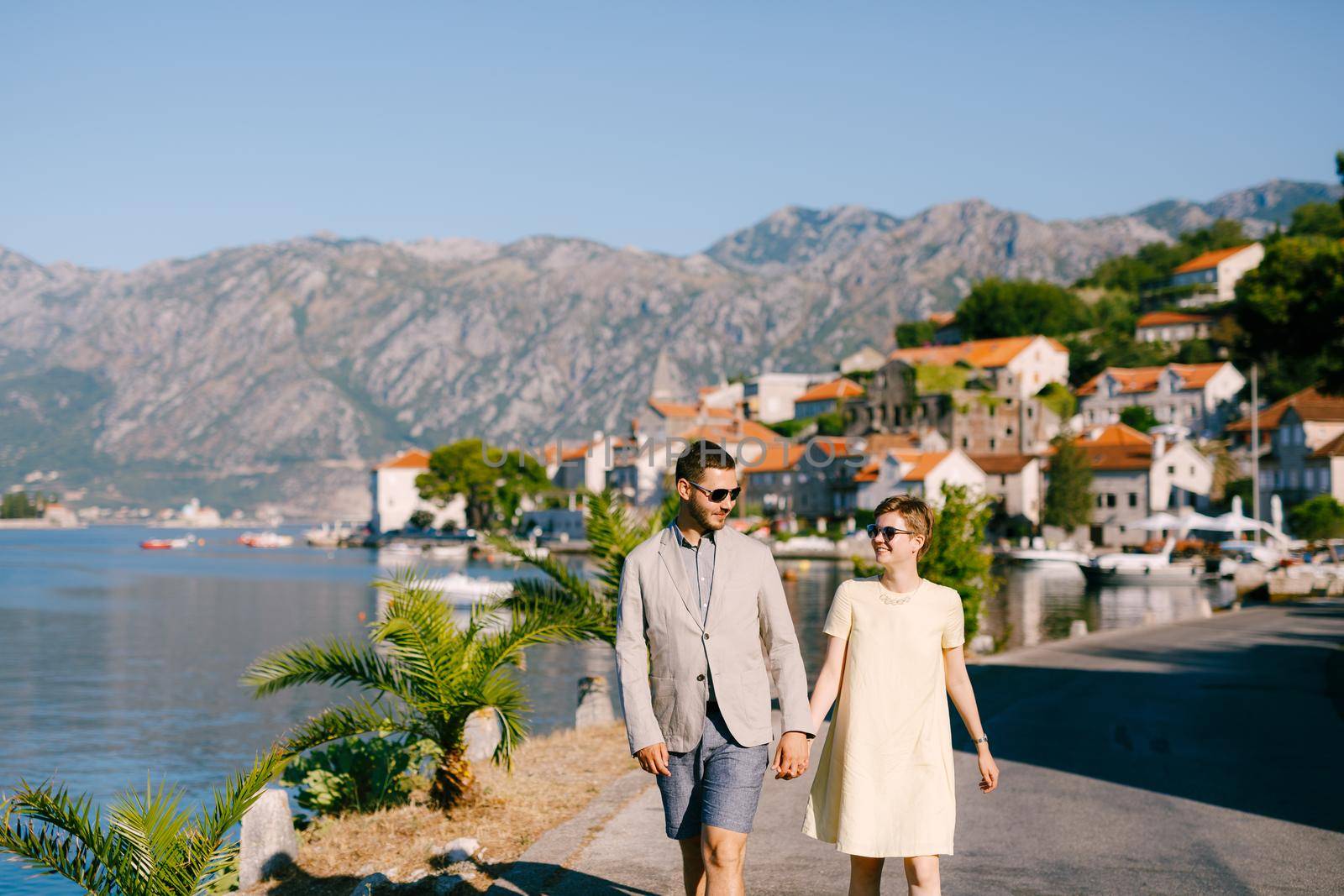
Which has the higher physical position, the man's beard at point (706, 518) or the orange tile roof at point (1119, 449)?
the orange tile roof at point (1119, 449)

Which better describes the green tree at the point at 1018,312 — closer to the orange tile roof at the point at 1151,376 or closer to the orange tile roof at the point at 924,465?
the orange tile roof at the point at 1151,376

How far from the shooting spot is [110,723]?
90.3 feet

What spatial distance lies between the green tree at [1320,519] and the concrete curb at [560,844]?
267ft

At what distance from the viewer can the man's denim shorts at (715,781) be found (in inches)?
220

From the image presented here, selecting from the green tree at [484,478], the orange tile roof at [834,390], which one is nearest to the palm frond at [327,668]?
the green tree at [484,478]

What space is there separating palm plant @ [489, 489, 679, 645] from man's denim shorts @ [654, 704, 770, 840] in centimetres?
681

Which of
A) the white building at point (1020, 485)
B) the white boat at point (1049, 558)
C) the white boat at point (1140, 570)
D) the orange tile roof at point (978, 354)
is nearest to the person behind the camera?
the white boat at point (1140, 570)

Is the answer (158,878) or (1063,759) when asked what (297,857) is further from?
(1063,759)

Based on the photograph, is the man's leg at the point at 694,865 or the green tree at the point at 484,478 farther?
the green tree at the point at 484,478

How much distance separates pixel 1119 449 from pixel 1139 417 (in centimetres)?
1248

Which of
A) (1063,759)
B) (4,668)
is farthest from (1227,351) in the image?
(1063,759)

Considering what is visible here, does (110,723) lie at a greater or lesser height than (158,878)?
lesser

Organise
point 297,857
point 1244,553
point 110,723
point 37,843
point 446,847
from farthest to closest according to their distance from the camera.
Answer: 1. point 1244,553
2. point 110,723
3. point 297,857
4. point 446,847
5. point 37,843

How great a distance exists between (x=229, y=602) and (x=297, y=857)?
2449 inches
